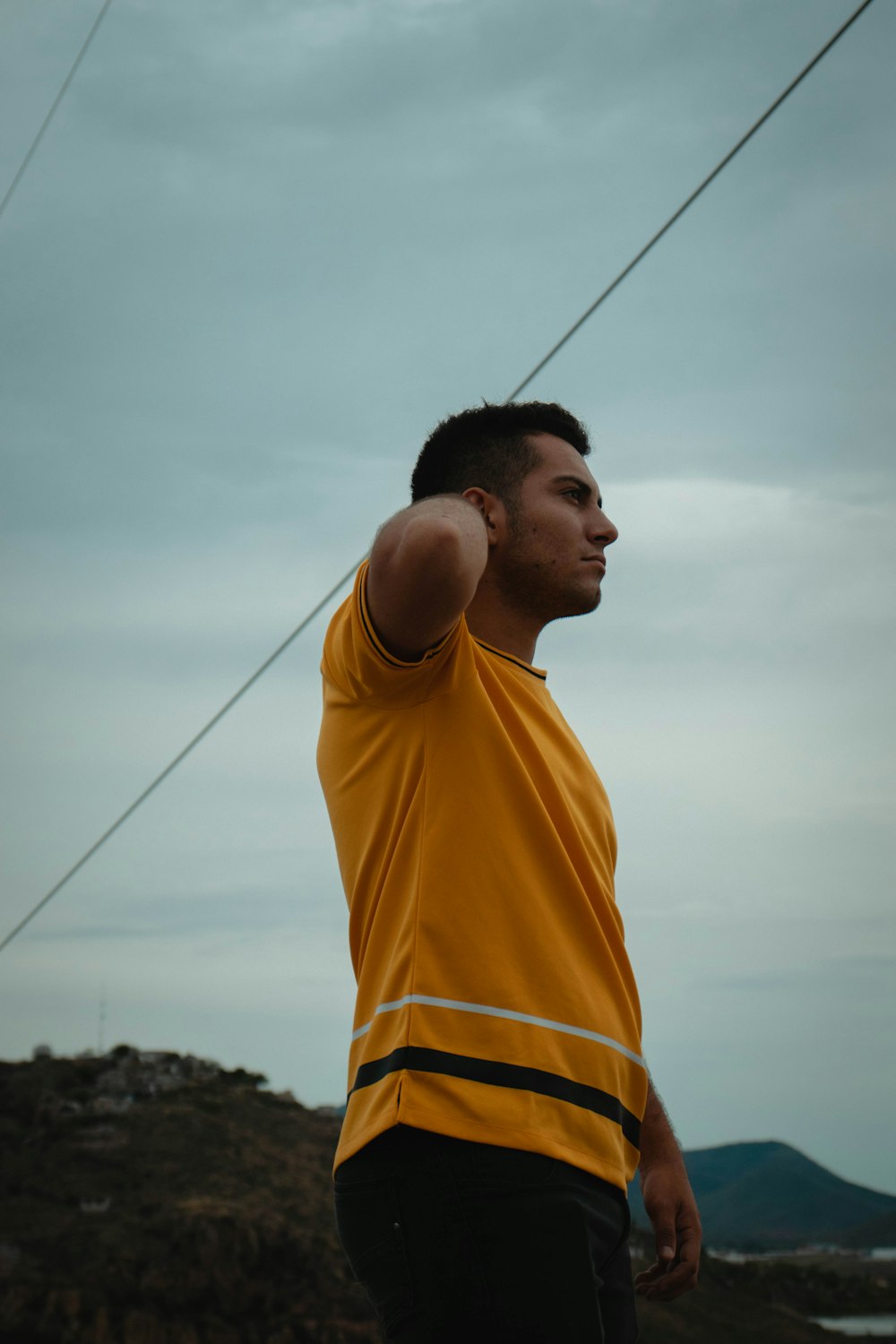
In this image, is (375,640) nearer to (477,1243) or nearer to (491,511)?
(491,511)

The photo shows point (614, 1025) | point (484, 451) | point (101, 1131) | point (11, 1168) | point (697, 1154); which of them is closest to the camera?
point (614, 1025)

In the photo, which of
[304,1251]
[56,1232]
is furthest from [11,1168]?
[304,1251]

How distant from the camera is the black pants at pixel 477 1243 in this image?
0.86m

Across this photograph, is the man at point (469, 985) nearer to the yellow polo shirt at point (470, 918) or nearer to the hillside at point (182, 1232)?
the yellow polo shirt at point (470, 918)

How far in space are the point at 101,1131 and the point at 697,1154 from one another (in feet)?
28.6


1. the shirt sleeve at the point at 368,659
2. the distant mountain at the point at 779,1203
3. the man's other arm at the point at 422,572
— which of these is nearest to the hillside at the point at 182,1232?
the distant mountain at the point at 779,1203

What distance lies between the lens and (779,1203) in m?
5.53

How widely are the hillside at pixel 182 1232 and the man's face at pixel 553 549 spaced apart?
6.09 metres

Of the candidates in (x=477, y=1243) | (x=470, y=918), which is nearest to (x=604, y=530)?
(x=470, y=918)

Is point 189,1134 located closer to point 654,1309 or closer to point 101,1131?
point 101,1131

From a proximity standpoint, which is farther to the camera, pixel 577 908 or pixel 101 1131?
pixel 101 1131

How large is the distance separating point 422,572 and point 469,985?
0.36m

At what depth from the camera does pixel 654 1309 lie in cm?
938

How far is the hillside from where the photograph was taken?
8641mm
